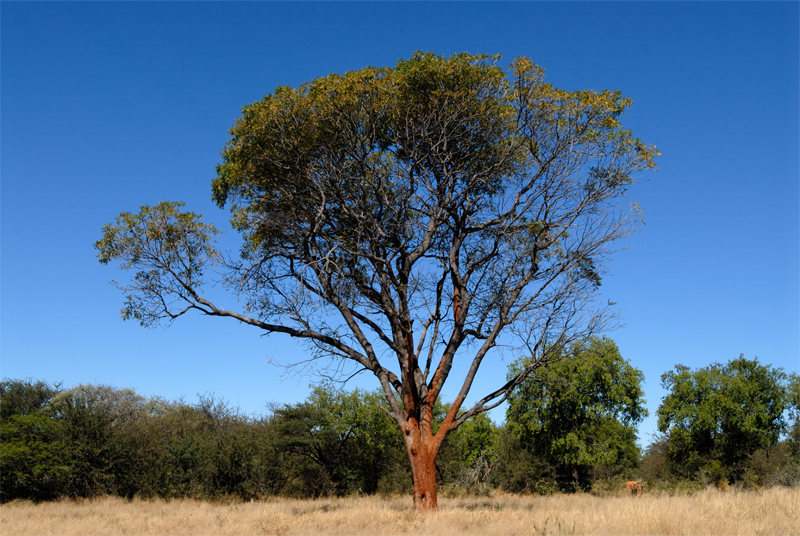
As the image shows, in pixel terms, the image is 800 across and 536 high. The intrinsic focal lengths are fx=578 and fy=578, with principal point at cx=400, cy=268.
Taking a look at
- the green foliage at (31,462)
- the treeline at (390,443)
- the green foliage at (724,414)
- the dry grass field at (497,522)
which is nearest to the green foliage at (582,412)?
the treeline at (390,443)

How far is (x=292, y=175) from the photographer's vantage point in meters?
13.2

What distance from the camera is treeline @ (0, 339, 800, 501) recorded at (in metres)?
24.5

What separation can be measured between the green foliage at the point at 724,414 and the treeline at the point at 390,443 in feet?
0.24

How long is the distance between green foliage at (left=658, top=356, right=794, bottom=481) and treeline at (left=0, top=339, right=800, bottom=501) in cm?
7

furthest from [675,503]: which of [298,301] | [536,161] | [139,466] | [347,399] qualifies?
[139,466]

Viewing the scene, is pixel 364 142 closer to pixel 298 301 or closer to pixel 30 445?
pixel 298 301

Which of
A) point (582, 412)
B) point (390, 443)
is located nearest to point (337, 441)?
point (390, 443)

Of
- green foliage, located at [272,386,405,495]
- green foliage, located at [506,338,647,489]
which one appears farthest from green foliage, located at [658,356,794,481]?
green foliage, located at [272,386,405,495]

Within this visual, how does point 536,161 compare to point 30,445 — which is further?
point 30,445

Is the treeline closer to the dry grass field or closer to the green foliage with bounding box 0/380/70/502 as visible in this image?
the green foliage with bounding box 0/380/70/502

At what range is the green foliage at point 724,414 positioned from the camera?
3200cm

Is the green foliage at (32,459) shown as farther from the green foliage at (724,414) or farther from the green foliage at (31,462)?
the green foliage at (724,414)

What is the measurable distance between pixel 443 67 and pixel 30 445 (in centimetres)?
2295

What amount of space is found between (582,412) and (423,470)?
1965 centimetres
